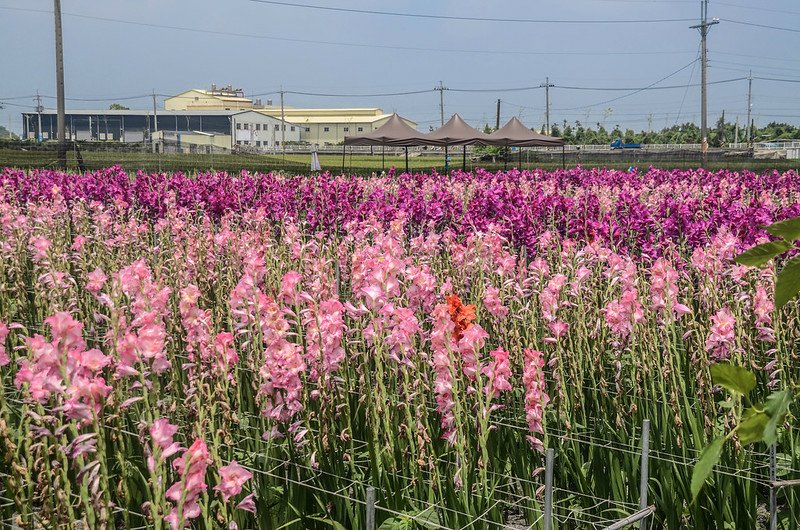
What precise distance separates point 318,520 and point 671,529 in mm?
1483

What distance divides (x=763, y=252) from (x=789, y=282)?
36 mm

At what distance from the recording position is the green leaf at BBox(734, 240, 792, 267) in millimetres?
670

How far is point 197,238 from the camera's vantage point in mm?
7582

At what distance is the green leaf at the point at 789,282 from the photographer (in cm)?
68

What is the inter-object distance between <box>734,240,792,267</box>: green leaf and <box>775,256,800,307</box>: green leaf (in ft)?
0.06

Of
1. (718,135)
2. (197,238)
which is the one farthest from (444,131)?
(718,135)

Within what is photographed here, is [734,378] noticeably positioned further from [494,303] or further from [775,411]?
[494,303]

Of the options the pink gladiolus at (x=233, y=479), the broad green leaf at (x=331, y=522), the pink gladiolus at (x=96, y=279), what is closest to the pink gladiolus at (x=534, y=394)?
the broad green leaf at (x=331, y=522)

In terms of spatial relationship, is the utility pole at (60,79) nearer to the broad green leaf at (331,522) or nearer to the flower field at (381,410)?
the flower field at (381,410)

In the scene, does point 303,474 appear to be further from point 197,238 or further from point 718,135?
point 718,135

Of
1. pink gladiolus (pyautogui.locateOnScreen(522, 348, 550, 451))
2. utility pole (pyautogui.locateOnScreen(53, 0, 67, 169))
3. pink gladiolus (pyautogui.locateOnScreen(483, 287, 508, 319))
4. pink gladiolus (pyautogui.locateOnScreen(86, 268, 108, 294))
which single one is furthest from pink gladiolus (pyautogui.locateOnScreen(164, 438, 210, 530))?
utility pole (pyautogui.locateOnScreen(53, 0, 67, 169))

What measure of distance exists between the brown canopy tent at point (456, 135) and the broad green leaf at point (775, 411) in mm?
26462

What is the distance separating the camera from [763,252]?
2.20ft

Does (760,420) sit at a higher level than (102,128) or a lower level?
lower
